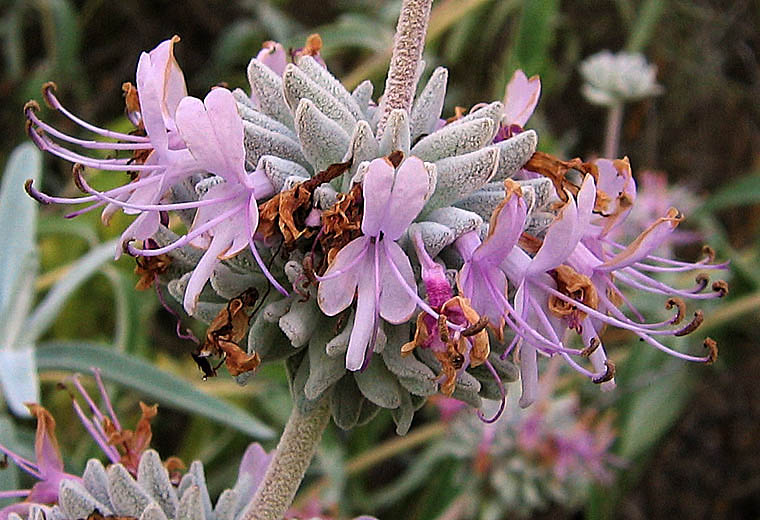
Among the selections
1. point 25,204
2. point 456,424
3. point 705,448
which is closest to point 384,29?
point 456,424

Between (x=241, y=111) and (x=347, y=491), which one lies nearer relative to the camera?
(x=241, y=111)

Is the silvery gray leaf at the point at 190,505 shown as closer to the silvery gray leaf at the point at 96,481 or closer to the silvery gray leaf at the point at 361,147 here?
the silvery gray leaf at the point at 96,481

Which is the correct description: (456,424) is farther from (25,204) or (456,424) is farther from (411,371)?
(411,371)

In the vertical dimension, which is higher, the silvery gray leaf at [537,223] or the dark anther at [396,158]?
the dark anther at [396,158]

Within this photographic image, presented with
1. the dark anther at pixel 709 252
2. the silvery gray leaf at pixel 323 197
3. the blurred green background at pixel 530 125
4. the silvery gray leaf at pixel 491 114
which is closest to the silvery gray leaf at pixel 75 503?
the silvery gray leaf at pixel 323 197

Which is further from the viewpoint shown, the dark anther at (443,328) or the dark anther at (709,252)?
the dark anther at (709,252)

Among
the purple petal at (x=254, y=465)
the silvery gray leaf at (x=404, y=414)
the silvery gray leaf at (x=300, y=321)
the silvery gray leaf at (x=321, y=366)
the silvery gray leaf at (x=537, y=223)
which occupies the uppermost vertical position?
the silvery gray leaf at (x=537, y=223)

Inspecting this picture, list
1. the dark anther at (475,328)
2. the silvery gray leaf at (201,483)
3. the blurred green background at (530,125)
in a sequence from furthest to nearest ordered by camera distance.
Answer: the blurred green background at (530,125) < the silvery gray leaf at (201,483) < the dark anther at (475,328)

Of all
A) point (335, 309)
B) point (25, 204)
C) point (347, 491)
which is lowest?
point (347, 491)
